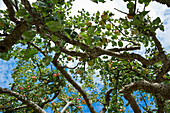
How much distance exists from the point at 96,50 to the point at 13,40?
1200 mm

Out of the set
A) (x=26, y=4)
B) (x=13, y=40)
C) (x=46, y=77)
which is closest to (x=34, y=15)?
(x=26, y=4)

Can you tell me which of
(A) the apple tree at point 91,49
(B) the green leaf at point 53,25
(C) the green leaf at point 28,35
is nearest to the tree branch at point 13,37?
(A) the apple tree at point 91,49

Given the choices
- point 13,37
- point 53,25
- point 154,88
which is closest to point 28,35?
point 53,25

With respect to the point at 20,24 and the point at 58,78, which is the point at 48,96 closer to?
the point at 58,78

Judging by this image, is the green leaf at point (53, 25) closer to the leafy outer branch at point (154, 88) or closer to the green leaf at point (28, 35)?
the green leaf at point (28, 35)

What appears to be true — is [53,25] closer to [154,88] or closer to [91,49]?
[91,49]

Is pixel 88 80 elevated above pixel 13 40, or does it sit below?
above

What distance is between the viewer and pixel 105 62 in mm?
2910

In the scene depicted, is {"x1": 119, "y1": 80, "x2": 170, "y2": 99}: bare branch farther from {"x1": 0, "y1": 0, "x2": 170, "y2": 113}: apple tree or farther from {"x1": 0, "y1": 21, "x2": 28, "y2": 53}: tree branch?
{"x1": 0, "y1": 21, "x2": 28, "y2": 53}: tree branch

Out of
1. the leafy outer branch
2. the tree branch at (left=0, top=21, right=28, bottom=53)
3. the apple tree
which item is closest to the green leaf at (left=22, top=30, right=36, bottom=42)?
the apple tree

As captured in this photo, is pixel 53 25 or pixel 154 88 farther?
pixel 154 88

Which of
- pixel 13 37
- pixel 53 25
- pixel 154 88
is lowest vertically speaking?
pixel 154 88

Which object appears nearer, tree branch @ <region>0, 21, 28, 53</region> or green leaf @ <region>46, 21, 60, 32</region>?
green leaf @ <region>46, 21, 60, 32</region>

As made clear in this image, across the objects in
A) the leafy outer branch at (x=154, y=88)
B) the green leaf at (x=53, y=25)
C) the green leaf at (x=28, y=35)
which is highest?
the green leaf at (x=28, y=35)
